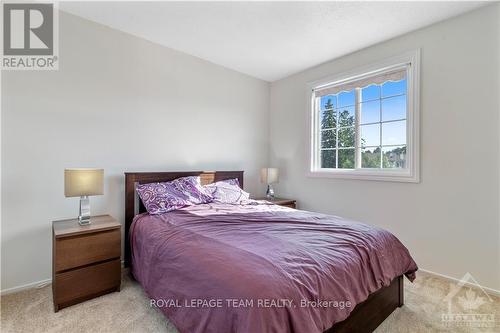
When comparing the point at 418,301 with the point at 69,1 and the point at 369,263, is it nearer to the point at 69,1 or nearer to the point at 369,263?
the point at 369,263

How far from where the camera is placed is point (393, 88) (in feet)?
9.64

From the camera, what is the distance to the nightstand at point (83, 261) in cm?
189

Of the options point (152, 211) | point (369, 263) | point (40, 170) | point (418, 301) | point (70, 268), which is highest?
point (40, 170)

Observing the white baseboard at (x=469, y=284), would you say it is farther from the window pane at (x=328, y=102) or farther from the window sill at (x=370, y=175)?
the window pane at (x=328, y=102)

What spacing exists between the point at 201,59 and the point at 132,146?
5.05 ft

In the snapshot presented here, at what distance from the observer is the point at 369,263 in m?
1.60

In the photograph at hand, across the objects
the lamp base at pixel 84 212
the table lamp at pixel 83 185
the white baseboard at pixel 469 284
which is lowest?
the white baseboard at pixel 469 284

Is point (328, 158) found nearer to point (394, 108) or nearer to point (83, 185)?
point (394, 108)

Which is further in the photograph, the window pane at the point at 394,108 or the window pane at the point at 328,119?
the window pane at the point at 328,119

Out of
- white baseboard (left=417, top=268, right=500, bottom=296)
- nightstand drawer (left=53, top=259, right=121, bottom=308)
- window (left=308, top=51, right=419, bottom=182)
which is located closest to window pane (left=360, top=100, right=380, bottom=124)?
window (left=308, top=51, right=419, bottom=182)

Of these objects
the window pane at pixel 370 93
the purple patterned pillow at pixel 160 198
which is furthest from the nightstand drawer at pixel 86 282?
the window pane at pixel 370 93

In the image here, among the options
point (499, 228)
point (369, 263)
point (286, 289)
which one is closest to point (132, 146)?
point (286, 289)

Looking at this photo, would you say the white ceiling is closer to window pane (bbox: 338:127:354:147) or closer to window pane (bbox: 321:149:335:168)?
window pane (bbox: 338:127:354:147)

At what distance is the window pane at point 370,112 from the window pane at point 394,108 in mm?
74
